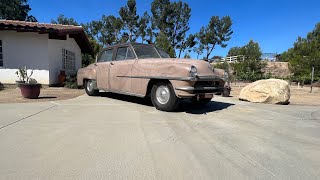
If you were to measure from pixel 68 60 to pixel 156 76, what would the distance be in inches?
449

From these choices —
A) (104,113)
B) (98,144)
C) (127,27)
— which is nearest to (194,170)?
(98,144)

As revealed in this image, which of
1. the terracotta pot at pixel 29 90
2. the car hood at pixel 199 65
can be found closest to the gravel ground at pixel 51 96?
the terracotta pot at pixel 29 90

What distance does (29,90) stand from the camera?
28.0ft

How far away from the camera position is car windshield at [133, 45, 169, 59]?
7656 mm

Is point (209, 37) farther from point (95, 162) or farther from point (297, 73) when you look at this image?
point (95, 162)

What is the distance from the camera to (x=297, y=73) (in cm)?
3167

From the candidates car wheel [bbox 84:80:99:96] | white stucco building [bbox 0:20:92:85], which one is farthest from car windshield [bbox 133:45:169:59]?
white stucco building [bbox 0:20:92:85]

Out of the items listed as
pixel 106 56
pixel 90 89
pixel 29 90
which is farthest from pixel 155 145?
pixel 90 89

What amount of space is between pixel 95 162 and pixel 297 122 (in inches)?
174

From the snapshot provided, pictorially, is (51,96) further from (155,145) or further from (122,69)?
(155,145)

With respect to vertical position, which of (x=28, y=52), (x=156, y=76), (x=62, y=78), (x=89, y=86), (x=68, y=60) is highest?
(x=28, y=52)

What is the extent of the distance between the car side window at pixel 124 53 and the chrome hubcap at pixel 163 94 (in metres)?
1.48

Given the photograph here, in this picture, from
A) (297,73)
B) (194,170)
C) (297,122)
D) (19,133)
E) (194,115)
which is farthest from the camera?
(297,73)

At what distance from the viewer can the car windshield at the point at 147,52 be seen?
301 inches
